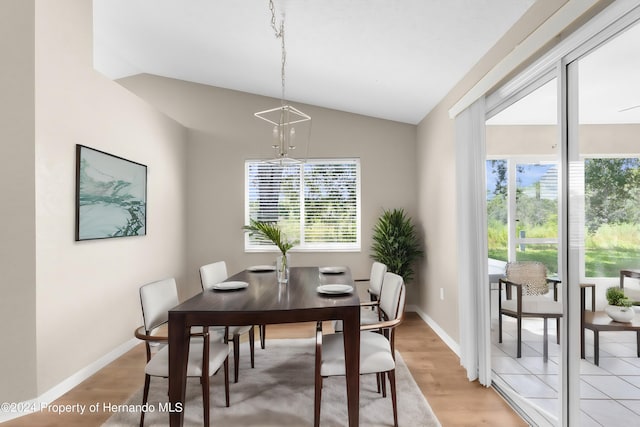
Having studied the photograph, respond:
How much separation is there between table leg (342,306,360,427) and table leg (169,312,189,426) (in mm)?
937

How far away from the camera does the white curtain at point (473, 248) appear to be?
9.75 ft

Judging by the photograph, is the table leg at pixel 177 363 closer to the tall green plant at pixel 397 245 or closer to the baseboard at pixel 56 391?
the baseboard at pixel 56 391

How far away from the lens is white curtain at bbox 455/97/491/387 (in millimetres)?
2971

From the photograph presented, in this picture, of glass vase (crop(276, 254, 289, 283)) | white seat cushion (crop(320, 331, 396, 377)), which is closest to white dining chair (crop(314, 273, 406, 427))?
white seat cushion (crop(320, 331, 396, 377))

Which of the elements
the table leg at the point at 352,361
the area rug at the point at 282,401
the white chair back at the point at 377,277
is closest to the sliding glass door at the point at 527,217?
the area rug at the point at 282,401

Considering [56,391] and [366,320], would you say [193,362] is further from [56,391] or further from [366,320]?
[366,320]

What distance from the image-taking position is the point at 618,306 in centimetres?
183

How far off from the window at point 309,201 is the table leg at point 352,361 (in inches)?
123

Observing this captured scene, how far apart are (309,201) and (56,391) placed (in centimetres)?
350

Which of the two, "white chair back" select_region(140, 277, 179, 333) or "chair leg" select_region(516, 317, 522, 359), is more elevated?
"white chair back" select_region(140, 277, 179, 333)

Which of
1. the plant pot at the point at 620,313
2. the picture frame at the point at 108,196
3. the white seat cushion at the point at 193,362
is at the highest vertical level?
the picture frame at the point at 108,196

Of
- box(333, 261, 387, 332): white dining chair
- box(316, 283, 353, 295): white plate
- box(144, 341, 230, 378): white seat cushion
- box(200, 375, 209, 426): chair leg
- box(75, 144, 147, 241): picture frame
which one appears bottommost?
box(200, 375, 209, 426): chair leg

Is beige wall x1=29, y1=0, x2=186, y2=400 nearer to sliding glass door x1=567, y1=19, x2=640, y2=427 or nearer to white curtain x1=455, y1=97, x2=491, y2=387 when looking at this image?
white curtain x1=455, y1=97, x2=491, y2=387

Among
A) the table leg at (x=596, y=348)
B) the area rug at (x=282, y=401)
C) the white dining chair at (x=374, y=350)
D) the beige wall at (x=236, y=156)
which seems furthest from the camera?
the beige wall at (x=236, y=156)
